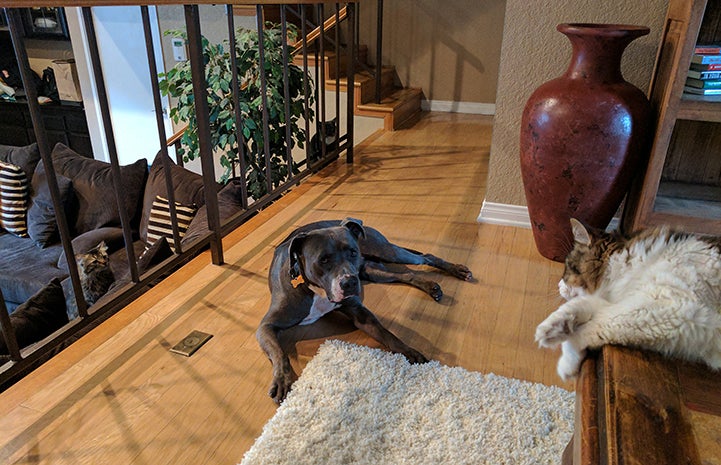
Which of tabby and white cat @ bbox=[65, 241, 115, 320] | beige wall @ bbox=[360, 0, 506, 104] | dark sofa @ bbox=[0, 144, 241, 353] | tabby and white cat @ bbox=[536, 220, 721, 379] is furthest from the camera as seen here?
beige wall @ bbox=[360, 0, 506, 104]

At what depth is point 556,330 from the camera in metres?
0.91

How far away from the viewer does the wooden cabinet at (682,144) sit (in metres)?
1.71

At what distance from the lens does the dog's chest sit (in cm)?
169

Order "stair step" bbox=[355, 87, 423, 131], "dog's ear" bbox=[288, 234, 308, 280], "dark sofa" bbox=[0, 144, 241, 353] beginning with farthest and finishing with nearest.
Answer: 1. "stair step" bbox=[355, 87, 423, 131]
2. "dark sofa" bbox=[0, 144, 241, 353]
3. "dog's ear" bbox=[288, 234, 308, 280]

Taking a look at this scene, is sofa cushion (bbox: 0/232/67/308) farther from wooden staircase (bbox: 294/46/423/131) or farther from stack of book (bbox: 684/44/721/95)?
stack of book (bbox: 684/44/721/95)

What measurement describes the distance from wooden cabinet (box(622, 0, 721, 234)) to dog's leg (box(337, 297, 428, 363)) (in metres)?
1.08

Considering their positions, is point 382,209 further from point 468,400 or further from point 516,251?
point 468,400

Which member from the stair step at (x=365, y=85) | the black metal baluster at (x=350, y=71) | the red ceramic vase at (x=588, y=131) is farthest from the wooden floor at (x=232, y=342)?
the stair step at (x=365, y=85)

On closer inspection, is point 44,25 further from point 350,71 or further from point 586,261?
point 586,261

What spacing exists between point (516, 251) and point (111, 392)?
5.64 feet

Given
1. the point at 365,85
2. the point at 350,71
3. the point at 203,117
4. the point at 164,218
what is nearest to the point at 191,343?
the point at 203,117

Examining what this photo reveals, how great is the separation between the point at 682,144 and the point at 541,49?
761 millimetres

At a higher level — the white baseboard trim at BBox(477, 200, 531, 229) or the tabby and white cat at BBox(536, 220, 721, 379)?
the tabby and white cat at BBox(536, 220, 721, 379)

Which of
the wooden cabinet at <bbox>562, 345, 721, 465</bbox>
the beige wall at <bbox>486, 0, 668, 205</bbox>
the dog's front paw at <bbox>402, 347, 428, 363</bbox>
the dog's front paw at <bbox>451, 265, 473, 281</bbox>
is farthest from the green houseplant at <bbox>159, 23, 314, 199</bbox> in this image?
the wooden cabinet at <bbox>562, 345, 721, 465</bbox>
